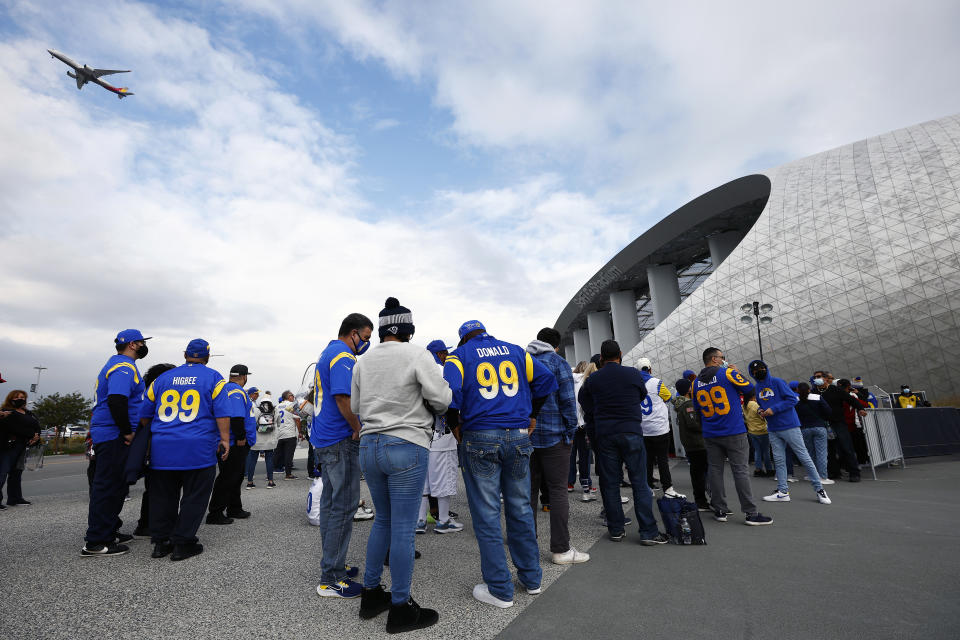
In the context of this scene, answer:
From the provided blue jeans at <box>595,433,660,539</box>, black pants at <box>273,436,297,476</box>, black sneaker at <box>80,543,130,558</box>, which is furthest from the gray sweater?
black pants at <box>273,436,297,476</box>

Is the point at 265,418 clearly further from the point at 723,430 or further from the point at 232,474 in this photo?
the point at 723,430

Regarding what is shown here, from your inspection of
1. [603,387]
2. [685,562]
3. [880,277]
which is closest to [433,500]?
[603,387]

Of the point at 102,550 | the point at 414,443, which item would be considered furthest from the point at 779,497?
the point at 102,550

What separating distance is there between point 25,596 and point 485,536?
306 cm

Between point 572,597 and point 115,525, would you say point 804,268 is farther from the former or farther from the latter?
point 115,525

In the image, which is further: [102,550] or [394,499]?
[102,550]

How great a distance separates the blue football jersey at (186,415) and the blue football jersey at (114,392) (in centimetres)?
30

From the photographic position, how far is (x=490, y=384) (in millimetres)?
3105

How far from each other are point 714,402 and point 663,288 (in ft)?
91.4

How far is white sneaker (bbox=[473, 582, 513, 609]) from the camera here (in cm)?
274

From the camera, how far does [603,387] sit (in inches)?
175

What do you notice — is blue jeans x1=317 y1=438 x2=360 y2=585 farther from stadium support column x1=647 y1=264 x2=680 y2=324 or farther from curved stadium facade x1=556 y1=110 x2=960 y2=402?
stadium support column x1=647 y1=264 x2=680 y2=324

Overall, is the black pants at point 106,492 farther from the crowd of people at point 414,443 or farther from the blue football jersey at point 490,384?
the blue football jersey at point 490,384

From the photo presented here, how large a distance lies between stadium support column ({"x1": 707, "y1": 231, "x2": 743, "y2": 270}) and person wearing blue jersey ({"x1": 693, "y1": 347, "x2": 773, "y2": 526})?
85.6 ft
